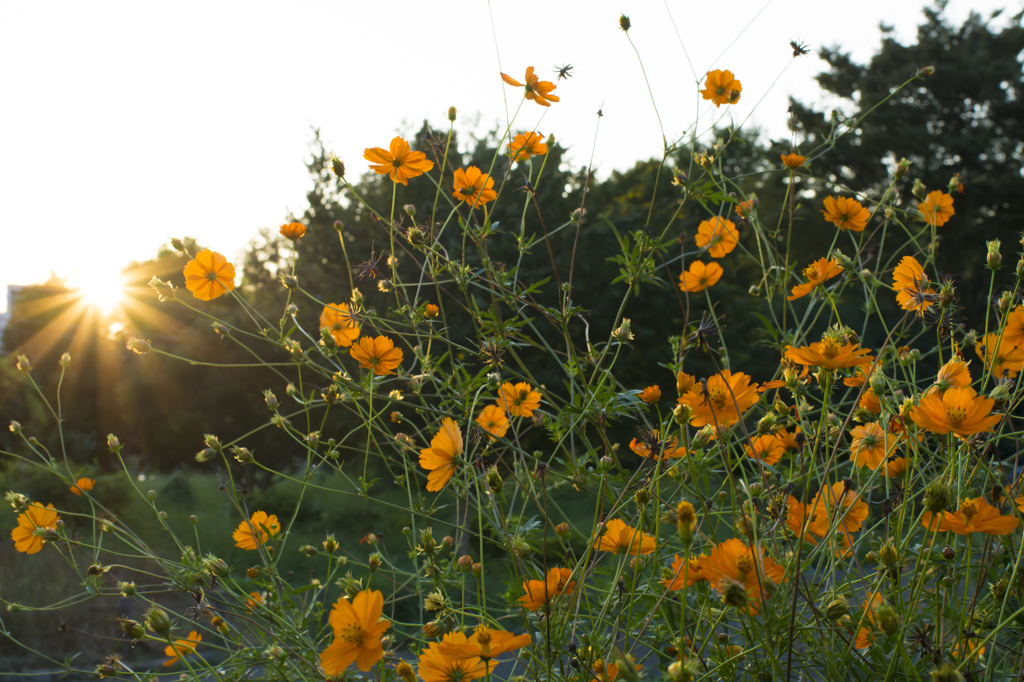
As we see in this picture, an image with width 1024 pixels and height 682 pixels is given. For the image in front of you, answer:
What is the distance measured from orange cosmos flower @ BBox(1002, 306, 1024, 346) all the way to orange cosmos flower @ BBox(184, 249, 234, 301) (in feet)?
5.01

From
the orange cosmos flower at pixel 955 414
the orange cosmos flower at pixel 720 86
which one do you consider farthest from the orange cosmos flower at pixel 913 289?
the orange cosmos flower at pixel 720 86

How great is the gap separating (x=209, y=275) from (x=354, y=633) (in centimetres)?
106

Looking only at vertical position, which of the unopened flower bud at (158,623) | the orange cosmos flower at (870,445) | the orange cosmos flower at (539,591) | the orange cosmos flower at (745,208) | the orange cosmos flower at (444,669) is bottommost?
the unopened flower bud at (158,623)

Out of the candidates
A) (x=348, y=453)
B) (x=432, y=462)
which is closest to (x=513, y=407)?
(x=432, y=462)

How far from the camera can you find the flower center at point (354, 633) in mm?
723

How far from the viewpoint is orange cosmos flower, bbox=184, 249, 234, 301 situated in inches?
58.6

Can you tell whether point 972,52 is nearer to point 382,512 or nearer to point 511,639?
point 382,512

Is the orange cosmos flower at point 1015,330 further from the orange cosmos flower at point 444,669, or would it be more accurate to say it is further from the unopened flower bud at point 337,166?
the unopened flower bud at point 337,166

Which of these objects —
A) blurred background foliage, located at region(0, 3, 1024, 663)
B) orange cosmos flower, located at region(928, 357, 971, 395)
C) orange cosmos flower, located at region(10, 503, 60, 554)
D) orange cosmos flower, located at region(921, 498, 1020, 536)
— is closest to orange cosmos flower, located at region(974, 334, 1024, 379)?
orange cosmos flower, located at region(928, 357, 971, 395)

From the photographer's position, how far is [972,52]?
1420cm

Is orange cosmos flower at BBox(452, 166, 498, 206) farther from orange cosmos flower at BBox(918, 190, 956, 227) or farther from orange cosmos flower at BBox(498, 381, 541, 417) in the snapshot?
orange cosmos flower at BBox(918, 190, 956, 227)

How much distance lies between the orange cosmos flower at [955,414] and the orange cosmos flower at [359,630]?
2.14 feet

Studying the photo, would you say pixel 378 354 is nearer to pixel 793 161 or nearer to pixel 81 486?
pixel 81 486

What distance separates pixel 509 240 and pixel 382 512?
12.7ft
